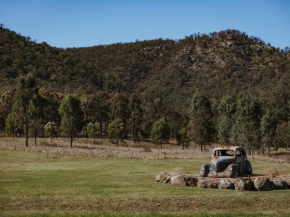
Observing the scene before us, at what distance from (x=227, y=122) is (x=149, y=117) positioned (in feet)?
179

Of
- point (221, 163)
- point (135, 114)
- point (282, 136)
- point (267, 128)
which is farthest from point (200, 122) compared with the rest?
point (221, 163)

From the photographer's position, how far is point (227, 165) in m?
24.7

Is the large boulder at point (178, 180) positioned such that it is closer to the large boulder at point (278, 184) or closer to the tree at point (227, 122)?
the large boulder at point (278, 184)

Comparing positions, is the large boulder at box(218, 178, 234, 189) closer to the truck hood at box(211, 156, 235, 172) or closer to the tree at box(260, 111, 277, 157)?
the truck hood at box(211, 156, 235, 172)

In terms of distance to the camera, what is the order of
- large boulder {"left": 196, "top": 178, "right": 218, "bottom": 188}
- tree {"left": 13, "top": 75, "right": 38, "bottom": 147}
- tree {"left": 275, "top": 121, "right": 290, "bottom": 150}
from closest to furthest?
1. large boulder {"left": 196, "top": 178, "right": 218, "bottom": 188}
2. tree {"left": 13, "top": 75, "right": 38, "bottom": 147}
3. tree {"left": 275, "top": 121, "right": 290, "bottom": 150}

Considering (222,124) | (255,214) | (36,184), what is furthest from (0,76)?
(255,214)

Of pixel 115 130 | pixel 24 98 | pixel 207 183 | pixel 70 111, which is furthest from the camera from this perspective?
pixel 115 130

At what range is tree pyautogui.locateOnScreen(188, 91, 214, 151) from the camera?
8094 cm

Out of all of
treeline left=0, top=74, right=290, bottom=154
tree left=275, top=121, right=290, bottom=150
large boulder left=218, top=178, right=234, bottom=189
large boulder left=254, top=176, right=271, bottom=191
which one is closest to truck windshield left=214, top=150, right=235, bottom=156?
large boulder left=218, top=178, right=234, bottom=189

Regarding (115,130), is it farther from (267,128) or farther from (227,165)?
(227,165)

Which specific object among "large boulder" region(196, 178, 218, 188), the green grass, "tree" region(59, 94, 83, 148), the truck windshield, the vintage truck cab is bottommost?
the green grass

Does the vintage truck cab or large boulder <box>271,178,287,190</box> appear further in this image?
the vintage truck cab

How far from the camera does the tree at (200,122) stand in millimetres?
80938

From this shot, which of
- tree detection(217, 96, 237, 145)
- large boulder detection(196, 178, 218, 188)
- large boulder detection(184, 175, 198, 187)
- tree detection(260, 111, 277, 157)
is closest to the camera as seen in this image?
large boulder detection(196, 178, 218, 188)
